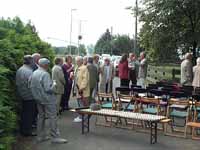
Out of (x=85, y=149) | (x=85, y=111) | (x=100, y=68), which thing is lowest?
(x=85, y=149)

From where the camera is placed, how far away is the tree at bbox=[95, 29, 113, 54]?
90188 mm

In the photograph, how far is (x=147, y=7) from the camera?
89.5 ft

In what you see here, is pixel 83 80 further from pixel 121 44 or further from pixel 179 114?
pixel 121 44

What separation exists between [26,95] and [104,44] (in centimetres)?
8675

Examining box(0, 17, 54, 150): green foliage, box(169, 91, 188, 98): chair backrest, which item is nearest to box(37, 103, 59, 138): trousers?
box(0, 17, 54, 150): green foliage

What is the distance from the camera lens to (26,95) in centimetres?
978

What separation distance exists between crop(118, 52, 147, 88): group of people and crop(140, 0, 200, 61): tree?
8.85 m

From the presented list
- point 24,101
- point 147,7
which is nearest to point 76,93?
point 24,101

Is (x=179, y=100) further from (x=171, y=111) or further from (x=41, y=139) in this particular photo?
(x=41, y=139)

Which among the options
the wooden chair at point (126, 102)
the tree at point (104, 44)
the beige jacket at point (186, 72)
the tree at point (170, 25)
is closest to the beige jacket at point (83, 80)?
the wooden chair at point (126, 102)

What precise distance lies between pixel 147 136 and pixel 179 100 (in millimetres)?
1177

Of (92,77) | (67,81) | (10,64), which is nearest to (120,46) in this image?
(67,81)

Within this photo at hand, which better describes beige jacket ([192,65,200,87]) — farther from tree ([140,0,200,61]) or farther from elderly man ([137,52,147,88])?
tree ([140,0,200,61])

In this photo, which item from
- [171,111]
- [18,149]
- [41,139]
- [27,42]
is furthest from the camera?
[27,42]
